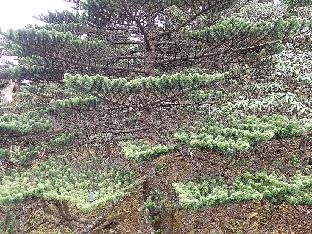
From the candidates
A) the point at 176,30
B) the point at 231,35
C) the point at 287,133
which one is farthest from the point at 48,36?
the point at 287,133

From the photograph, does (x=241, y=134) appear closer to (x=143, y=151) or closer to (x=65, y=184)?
(x=143, y=151)

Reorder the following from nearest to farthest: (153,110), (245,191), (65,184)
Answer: (245,191) < (65,184) < (153,110)

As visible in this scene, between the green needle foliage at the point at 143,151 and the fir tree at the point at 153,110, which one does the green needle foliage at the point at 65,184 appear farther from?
the green needle foliage at the point at 143,151

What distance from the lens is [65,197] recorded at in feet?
14.5

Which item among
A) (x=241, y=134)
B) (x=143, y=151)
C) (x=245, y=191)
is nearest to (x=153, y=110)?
(x=143, y=151)

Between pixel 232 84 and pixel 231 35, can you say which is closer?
pixel 231 35

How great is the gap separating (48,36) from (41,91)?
6.16ft

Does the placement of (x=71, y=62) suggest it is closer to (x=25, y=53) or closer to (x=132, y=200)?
(x=25, y=53)

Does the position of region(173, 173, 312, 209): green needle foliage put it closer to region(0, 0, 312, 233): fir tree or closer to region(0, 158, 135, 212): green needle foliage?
region(0, 0, 312, 233): fir tree

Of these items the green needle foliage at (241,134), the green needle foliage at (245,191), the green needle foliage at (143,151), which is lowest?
the green needle foliage at (245,191)

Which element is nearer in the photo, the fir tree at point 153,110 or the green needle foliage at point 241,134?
the green needle foliage at point 241,134

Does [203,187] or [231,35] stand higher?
[231,35]

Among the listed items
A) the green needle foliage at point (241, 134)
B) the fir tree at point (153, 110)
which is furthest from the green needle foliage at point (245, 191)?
the green needle foliage at point (241, 134)

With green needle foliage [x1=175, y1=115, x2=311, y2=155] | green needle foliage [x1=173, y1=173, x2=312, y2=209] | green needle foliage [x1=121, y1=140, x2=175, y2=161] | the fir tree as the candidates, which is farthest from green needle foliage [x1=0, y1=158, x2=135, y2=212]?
green needle foliage [x1=175, y1=115, x2=311, y2=155]
